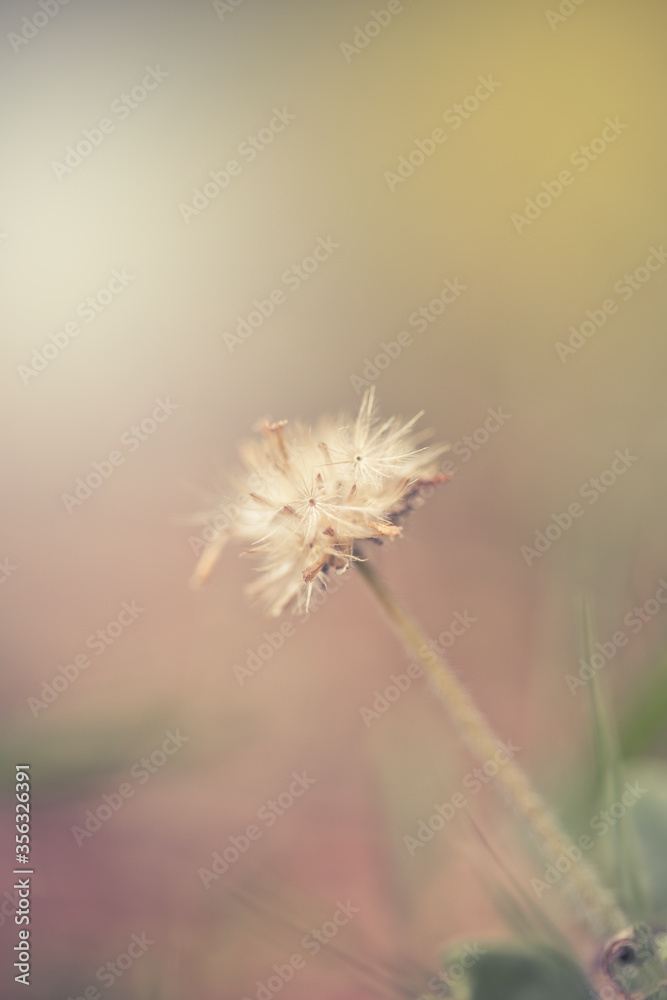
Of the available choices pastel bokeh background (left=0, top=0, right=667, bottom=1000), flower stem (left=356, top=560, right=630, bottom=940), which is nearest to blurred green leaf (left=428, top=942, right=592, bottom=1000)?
flower stem (left=356, top=560, right=630, bottom=940)

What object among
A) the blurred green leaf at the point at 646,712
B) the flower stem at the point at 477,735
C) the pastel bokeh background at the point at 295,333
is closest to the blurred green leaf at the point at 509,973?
the flower stem at the point at 477,735

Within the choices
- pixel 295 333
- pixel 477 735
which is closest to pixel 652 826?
pixel 477 735

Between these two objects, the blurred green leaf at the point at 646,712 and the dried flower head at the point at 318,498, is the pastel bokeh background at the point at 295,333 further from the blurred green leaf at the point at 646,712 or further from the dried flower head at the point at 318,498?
the dried flower head at the point at 318,498

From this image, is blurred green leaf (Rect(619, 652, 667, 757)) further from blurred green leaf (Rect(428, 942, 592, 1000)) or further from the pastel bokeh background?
the pastel bokeh background

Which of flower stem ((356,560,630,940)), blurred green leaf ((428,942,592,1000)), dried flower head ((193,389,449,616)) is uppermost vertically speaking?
dried flower head ((193,389,449,616))

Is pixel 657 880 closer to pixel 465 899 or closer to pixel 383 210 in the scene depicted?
pixel 465 899

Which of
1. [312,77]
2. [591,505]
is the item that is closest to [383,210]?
[312,77]
